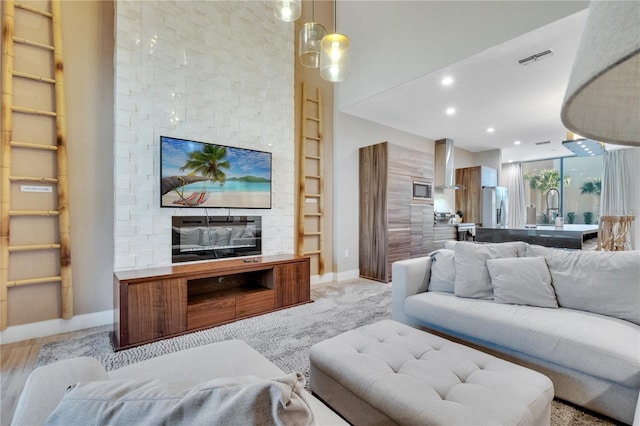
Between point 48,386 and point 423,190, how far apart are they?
535 centimetres

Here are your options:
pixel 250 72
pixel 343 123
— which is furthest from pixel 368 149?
pixel 250 72

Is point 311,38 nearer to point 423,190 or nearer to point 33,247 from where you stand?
point 33,247

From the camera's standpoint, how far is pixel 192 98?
336cm

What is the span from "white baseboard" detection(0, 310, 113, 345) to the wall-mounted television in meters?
1.27

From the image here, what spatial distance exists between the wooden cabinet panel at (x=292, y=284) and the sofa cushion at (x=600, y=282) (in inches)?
95.2

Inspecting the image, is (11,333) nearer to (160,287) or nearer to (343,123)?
(160,287)

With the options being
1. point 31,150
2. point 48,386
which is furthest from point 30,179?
point 48,386

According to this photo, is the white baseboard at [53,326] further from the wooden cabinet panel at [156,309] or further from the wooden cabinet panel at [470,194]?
the wooden cabinet panel at [470,194]

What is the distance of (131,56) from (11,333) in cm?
274

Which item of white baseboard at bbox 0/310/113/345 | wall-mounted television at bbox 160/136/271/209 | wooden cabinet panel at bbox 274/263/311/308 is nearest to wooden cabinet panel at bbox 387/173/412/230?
wooden cabinet panel at bbox 274/263/311/308

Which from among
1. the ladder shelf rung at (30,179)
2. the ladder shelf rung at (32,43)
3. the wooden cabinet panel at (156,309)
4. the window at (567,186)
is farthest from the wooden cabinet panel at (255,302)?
the window at (567,186)

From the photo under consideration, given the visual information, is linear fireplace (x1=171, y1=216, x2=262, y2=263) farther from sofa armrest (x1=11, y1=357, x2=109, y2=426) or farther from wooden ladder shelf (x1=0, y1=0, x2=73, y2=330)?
sofa armrest (x1=11, y1=357, x2=109, y2=426)

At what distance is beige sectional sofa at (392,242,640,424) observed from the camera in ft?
5.15

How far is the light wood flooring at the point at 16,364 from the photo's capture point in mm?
1777
